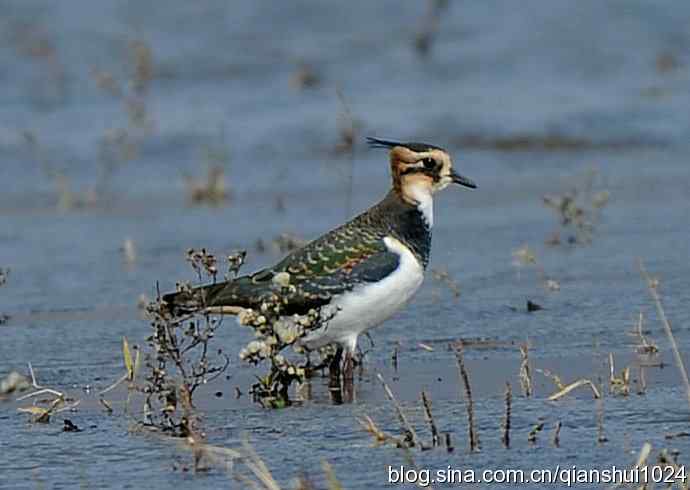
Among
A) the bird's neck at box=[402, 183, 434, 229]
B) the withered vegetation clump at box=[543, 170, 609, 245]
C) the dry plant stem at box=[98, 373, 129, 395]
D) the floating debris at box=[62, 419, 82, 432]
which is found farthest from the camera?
the withered vegetation clump at box=[543, 170, 609, 245]

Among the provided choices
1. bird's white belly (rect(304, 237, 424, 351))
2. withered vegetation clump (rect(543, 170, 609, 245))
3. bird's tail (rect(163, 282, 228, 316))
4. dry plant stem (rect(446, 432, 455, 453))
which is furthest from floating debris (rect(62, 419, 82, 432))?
withered vegetation clump (rect(543, 170, 609, 245))

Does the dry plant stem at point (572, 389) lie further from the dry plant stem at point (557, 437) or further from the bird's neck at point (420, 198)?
the bird's neck at point (420, 198)

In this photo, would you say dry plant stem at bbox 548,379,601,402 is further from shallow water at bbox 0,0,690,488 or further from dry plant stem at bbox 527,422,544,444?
dry plant stem at bbox 527,422,544,444

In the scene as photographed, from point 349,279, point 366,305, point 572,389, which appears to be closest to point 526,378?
point 572,389

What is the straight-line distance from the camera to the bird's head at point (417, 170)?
6.70 m

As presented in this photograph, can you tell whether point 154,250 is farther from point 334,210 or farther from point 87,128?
point 87,128

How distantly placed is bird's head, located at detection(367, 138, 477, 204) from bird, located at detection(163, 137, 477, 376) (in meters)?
0.09

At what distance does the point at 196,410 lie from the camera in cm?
596

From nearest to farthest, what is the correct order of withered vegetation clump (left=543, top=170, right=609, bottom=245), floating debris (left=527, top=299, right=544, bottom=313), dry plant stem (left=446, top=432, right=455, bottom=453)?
1. dry plant stem (left=446, top=432, right=455, bottom=453)
2. floating debris (left=527, top=299, right=544, bottom=313)
3. withered vegetation clump (left=543, top=170, right=609, bottom=245)

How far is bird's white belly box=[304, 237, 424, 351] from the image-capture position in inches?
247

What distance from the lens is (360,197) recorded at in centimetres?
1102

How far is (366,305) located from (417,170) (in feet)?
2.29

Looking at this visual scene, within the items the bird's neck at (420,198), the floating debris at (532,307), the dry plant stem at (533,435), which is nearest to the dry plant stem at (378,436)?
the dry plant stem at (533,435)

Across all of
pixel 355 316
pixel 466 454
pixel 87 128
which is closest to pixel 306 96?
pixel 87 128
